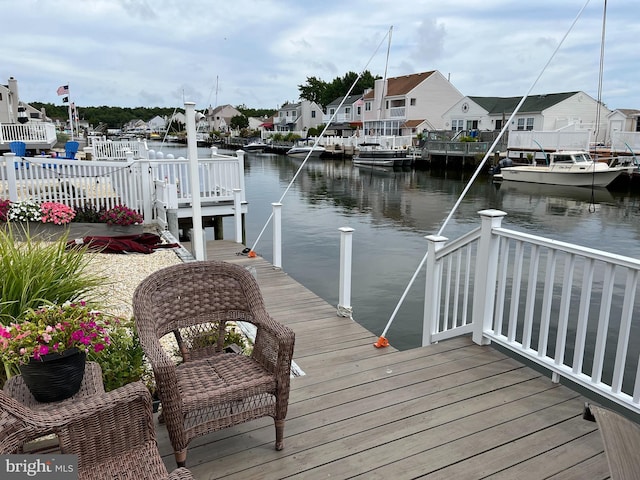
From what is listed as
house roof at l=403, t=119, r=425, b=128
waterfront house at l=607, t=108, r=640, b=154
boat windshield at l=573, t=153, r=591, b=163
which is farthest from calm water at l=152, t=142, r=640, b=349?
house roof at l=403, t=119, r=425, b=128

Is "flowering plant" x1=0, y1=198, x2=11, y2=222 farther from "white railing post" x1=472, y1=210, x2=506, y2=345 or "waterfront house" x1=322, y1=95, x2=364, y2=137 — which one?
"waterfront house" x1=322, y1=95, x2=364, y2=137

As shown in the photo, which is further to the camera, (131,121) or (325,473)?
(131,121)

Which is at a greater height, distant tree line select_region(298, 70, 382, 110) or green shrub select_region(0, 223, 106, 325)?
distant tree line select_region(298, 70, 382, 110)

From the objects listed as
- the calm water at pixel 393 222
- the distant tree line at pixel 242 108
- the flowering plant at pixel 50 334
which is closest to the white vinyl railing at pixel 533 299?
the flowering plant at pixel 50 334

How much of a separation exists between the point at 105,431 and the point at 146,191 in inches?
309

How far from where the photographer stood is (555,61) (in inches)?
167

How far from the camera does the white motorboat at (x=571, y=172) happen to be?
23.9 m

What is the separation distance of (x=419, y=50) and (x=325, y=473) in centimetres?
722

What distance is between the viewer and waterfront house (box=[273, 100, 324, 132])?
64688 mm

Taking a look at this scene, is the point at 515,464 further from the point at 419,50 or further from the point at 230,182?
the point at 230,182

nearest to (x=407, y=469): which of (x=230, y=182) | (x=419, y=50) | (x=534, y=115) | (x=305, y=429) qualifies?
(x=305, y=429)

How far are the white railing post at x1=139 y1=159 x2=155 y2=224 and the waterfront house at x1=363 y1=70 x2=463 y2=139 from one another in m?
38.4

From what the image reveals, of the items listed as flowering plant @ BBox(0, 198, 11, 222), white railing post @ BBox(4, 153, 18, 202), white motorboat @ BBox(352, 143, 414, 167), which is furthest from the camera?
white motorboat @ BBox(352, 143, 414, 167)

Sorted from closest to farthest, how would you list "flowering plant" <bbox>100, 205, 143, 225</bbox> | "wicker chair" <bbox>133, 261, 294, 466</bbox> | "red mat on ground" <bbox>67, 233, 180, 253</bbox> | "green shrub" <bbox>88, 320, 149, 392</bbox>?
"wicker chair" <bbox>133, 261, 294, 466</bbox>, "green shrub" <bbox>88, 320, 149, 392</bbox>, "red mat on ground" <bbox>67, 233, 180, 253</bbox>, "flowering plant" <bbox>100, 205, 143, 225</bbox>
